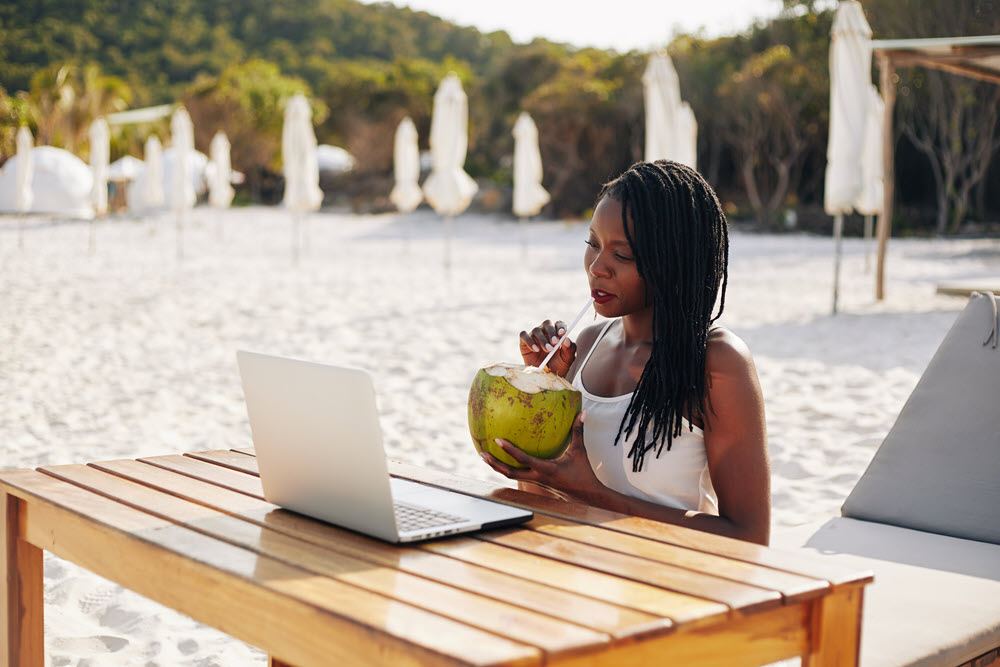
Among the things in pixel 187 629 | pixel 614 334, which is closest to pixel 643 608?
pixel 614 334

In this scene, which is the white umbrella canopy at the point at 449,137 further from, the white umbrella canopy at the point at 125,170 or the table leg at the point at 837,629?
the white umbrella canopy at the point at 125,170

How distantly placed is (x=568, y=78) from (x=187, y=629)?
28.1 meters

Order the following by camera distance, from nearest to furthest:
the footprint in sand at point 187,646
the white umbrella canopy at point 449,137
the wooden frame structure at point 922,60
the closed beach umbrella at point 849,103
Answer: the footprint in sand at point 187,646, the wooden frame structure at point 922,60, the closed beach umbrella at point 849,103, the white umbrella canopy at point 449,137

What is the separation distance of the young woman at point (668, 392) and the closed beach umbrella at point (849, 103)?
7.59m

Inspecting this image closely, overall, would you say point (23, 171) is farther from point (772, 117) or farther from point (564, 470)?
point (564, 470)

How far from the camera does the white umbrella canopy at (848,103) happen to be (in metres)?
9.07

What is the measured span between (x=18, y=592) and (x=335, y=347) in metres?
5.63

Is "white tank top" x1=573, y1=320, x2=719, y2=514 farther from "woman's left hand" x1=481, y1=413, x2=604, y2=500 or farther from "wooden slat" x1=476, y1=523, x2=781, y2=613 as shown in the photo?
"wooden slat" x1=476, y1=523, x2=781, y2=613

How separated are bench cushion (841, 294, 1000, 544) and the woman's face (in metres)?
1.10

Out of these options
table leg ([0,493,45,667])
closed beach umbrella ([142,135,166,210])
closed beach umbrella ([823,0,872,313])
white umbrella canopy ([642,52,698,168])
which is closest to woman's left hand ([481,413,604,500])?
table leg ([0,493,45,667])

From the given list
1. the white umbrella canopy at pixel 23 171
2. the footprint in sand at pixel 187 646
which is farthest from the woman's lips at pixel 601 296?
the white umbrella canopy at pixel 23 171

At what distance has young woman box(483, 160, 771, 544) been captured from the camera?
1.87 meters

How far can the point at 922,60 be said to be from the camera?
9789 mm

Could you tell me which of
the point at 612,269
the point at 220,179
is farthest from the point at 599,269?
the point at 220,179
